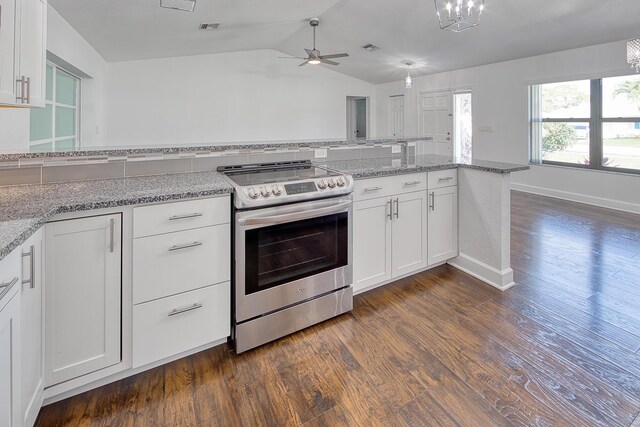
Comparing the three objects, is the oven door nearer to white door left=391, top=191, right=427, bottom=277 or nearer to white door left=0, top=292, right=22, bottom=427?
white door left=391, top=191, right=427, bottom=277

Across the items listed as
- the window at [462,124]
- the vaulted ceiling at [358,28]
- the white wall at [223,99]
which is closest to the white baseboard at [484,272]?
the vaulted ceiling at [358,28]

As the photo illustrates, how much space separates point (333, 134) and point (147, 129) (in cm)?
412

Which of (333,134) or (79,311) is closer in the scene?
(79,311)

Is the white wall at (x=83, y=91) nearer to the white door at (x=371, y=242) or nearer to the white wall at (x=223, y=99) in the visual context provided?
the white wall at (x=223, y=99)

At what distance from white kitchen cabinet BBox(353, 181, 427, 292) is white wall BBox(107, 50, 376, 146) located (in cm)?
545

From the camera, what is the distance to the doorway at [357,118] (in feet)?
31.2

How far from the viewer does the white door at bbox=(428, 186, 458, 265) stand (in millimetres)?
2727

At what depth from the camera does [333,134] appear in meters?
8.62

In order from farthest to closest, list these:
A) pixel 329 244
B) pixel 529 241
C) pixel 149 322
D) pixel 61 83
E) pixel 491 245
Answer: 1. pixel 61 83
2. pixel 529 241
3. pixel 491 245
4. pixel 329 244
5. pixel 149 322

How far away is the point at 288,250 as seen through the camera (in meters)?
1.99

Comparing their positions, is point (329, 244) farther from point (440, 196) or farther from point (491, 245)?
point (491, 245)

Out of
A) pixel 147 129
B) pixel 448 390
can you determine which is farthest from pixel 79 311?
pixel 147 129

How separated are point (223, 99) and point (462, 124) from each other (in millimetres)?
4949

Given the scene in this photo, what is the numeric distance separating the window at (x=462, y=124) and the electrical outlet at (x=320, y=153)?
5333 mm
